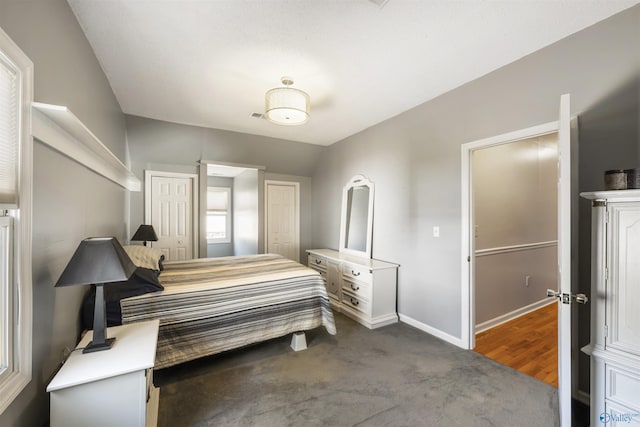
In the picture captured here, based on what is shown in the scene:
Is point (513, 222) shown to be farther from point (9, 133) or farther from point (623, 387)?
point (9, 133)

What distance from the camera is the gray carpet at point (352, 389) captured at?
173cm

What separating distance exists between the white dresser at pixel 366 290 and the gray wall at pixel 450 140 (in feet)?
0.52

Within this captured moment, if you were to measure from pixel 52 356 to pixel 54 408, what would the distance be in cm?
33

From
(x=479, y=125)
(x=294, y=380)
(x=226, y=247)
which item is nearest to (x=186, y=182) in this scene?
(x=226, y=247)

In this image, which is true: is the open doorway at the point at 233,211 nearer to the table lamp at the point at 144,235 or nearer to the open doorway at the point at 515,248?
the table lamp at the point at 144,235

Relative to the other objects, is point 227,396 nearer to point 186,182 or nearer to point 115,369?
point 115,369

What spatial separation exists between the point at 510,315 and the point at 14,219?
4334 mm

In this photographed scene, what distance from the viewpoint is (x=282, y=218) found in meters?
5.05

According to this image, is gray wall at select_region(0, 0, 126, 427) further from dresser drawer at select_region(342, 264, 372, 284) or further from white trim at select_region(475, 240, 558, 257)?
white trim at select_region(475, 240, 558, 257)

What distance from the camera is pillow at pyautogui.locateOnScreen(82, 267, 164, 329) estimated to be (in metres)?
1.84

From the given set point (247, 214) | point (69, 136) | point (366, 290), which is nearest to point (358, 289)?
point (366, 290)

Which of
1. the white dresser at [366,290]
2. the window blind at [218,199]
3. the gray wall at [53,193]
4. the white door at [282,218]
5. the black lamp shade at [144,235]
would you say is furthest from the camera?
the window blind at [218,199]

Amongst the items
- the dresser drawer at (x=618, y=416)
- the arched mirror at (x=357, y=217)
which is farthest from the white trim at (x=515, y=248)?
the dresser drawer at (x=618, y=416)

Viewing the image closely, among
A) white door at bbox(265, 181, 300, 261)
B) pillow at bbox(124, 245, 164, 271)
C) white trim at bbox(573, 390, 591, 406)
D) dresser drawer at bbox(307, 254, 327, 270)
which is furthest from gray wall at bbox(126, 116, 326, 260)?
white trim at bbox(573, 390, 591, 406)
